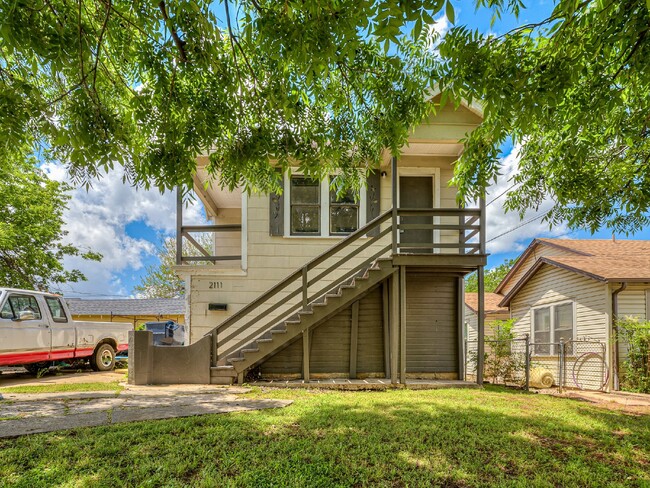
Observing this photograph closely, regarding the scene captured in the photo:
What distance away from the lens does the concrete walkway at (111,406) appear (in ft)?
13.1

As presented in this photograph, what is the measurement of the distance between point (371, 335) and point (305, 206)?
2917mm

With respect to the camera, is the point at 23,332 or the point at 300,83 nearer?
the point at 300,83

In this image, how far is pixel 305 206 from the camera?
8.50 metres

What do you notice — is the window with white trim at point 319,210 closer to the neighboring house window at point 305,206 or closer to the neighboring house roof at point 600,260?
the neighboring house window at point 305,206

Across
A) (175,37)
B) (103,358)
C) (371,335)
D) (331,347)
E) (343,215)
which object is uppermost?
(175,37)

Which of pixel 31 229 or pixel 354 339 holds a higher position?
pixel 31 229

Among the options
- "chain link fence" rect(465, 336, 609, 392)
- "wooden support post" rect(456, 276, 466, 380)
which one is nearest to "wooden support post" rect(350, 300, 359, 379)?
"wooden support post" rect(456, 276, 466, 380)

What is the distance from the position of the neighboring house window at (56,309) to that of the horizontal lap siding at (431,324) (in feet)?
24.4

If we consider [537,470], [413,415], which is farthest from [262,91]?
[537,470]

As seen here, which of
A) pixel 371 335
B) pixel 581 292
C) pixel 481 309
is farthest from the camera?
pixel 581 292

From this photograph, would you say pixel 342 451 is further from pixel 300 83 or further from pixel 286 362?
pixel 286 362

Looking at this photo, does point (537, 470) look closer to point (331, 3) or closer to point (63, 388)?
point (331, 3)

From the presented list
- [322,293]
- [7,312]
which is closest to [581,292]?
[322,293]

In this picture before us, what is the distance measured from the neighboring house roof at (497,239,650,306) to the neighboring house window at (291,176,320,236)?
282 inches
